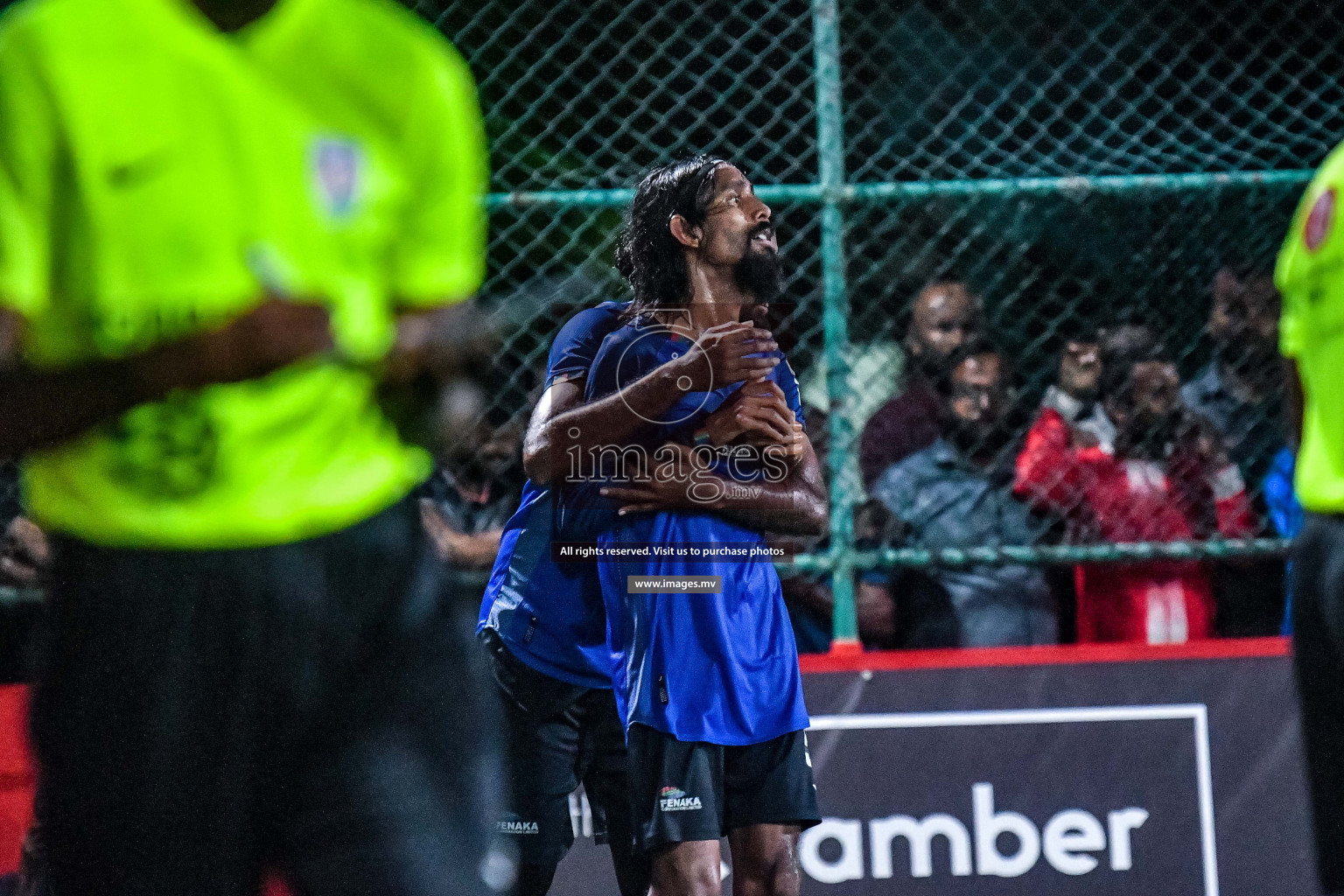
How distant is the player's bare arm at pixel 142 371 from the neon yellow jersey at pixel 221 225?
0.04ft

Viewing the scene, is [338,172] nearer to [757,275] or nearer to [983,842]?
[757,275]

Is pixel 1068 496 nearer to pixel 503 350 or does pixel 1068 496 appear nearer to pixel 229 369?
pixel 503 350

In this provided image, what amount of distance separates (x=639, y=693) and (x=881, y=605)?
1.30 metres

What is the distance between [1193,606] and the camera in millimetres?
3896

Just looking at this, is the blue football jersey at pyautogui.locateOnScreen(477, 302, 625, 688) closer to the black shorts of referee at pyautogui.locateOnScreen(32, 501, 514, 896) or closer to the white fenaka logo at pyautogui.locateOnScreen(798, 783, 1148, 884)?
the white fenaka logo at pyautogui.locateOnScreen(798, 783, 1148, 884)

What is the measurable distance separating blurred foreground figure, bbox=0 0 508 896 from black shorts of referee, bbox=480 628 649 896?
5.40ft

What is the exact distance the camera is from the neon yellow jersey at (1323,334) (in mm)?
2430

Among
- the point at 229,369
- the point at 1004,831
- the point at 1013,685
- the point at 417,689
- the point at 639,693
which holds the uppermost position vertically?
the point at 229,369

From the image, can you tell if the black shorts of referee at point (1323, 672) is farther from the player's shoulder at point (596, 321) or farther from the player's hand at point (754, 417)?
the player's shoulder at point (596, 321)

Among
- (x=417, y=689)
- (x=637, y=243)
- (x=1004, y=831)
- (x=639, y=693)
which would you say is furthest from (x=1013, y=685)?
(x=417, y=689)

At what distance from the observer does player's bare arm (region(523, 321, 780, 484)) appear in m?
2.50

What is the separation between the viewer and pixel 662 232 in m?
2.68

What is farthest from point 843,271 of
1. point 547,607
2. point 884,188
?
point 547,607

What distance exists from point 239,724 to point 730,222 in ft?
5.28
